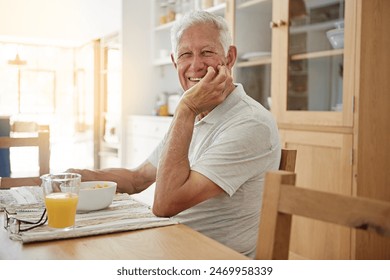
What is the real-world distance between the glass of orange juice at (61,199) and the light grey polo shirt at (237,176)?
0.92 feet

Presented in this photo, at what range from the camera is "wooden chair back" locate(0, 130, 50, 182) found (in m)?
1.46

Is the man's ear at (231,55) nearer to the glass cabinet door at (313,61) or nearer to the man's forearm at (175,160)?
the man's forearm at (175,160)

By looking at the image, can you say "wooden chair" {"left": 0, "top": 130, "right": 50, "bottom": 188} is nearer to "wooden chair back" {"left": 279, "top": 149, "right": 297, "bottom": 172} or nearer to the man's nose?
the man's nose

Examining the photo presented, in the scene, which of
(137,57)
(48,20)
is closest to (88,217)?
(137,57)

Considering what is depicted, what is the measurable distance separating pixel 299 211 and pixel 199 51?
0.72 meters

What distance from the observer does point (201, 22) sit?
3.87ft

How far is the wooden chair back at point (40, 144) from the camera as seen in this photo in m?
1.46

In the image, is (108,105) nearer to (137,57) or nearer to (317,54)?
(137,57)

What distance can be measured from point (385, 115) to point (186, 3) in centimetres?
188

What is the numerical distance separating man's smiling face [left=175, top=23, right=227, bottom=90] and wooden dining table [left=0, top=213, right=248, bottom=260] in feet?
1.86

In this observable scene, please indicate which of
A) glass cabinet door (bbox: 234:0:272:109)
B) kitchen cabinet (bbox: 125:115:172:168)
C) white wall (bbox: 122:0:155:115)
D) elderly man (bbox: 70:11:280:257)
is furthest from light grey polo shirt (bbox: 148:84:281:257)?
white wall (bbox: 122:0:155:115)

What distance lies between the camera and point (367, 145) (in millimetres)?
1710

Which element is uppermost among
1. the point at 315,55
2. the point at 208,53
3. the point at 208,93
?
the point at 315,55
